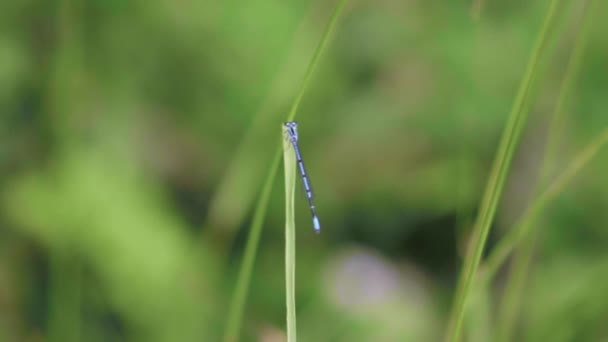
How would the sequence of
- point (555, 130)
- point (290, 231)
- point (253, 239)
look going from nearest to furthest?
point (290, 231), point (253, 239), point (555, 130)

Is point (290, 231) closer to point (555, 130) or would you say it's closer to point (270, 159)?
point (555, 130)

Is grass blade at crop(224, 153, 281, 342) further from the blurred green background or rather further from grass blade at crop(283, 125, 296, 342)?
the blurred green background

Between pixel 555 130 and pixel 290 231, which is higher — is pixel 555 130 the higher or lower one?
the higher one

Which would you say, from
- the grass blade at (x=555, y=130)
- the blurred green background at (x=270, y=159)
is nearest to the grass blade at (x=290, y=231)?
the grass blade at (x=555, y=130)

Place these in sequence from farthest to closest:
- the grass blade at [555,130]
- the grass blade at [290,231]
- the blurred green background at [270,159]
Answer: the blurred green background at [270,159], the grass blade at [555,130], the grass blade at [290,231]

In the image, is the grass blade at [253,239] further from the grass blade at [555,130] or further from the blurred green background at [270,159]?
the blurred green background at [270,159]

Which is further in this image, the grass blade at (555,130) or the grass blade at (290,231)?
the grass blade at (555,130)

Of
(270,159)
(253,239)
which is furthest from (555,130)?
(270,159)

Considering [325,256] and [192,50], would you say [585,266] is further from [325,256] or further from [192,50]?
[192,50]

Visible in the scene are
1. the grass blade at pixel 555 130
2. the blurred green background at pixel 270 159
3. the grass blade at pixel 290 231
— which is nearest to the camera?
the grass blade at pixel 290 231
